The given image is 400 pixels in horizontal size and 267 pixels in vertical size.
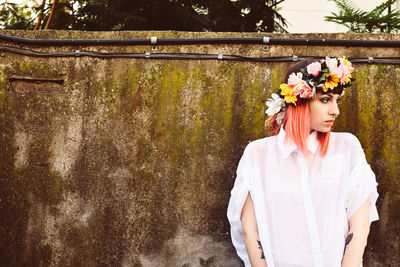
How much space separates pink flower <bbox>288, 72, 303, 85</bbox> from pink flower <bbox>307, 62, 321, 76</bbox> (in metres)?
0.06

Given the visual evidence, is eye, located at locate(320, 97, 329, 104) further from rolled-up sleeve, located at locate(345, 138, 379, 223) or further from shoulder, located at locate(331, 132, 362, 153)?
rolled-up sleeve, located at locate(345, 138, 379, 223)

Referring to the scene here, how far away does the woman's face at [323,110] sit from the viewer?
2346 mm

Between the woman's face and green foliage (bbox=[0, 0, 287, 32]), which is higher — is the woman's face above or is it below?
below

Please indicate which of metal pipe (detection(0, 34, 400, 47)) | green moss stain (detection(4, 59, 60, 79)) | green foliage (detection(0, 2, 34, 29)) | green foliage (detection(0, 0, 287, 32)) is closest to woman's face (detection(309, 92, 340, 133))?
metal pipe (detection(0, 34, 400, 47))

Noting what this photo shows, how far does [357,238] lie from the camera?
2277 mm

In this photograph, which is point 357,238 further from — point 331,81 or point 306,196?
point 331,81

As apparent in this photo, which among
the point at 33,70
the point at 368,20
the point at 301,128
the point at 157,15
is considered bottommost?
the point at 301,128

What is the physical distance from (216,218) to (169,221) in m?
0.37

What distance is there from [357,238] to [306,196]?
37 cm

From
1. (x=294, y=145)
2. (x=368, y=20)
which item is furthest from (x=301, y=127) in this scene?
(x=368, y=20)

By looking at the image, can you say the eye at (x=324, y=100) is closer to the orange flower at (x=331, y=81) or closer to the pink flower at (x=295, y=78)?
A: the orange flower at (x=331, y=81)

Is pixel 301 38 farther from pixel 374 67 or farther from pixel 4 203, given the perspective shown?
pixel 4 203

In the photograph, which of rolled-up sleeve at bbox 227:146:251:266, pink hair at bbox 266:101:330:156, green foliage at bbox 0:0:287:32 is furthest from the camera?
green foliage at bbox 0:0:287:32

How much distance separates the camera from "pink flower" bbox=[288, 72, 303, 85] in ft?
7.72
